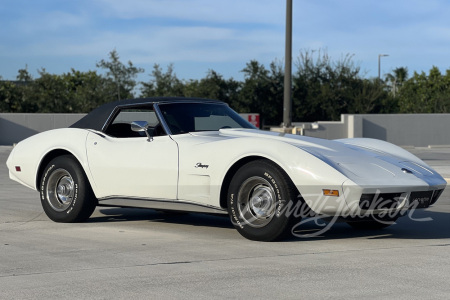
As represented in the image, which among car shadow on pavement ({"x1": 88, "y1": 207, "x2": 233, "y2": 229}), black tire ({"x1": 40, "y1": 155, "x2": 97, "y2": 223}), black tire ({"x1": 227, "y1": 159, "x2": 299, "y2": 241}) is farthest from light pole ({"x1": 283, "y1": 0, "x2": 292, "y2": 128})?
black tire ({"x1": 227, "y1": 159, "x2": 299, "y2": 241})

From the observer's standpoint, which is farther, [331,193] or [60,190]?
[60,190]

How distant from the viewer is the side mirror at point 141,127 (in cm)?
835

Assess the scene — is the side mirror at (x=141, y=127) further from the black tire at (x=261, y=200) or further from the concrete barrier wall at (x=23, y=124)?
the concrete barrier wall at (x=23, y=124)

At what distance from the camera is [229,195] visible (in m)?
7.58

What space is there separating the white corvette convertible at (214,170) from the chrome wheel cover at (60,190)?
0.01 meters

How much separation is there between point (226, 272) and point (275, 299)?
0.93 meters

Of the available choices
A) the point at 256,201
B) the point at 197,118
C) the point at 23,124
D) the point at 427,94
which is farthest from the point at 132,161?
the point at 427,94

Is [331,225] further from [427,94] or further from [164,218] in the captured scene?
[427,94]

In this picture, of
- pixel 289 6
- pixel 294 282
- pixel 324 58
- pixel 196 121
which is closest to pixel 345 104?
pixel 324 58

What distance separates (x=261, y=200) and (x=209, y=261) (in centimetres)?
123

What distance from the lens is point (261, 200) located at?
292 inches

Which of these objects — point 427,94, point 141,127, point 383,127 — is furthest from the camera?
point 427,94

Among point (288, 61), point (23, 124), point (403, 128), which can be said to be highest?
point (288, 61)

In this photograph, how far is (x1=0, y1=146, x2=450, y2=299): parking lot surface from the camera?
5258 mm
